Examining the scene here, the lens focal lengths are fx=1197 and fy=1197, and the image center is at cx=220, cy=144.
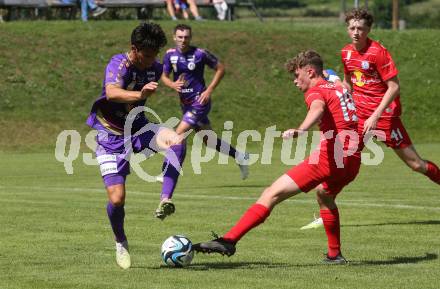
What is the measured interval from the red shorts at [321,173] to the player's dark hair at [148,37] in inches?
67.1

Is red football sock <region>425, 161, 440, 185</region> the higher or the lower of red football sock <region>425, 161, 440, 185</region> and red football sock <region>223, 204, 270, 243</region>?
the lower

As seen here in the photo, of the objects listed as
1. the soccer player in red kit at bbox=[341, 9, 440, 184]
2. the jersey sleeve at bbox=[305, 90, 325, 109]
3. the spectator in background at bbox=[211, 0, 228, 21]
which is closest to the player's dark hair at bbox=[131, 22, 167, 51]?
the jersey sleeve at bbox=[305, 90, 325, 109]

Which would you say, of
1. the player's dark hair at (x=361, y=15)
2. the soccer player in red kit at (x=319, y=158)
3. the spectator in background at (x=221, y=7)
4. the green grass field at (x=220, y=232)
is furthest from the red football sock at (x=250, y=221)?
the spectator in background at (x=221, y=7)

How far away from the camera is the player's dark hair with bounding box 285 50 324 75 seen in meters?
11.1

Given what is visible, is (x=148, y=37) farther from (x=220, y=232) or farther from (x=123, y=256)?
(x=220, y=232)

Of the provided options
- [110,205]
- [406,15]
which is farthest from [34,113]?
[406,15]

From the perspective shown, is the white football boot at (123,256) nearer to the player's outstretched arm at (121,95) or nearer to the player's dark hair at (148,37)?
the player's outstretched arm at (121,95)

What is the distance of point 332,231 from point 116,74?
2.56 metres

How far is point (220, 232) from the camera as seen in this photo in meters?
13.9

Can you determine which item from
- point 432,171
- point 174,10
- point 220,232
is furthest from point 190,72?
point 174,10

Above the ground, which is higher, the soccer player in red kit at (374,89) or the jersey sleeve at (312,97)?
the jersey sleeve at (312,97)

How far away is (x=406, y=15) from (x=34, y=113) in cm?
3946

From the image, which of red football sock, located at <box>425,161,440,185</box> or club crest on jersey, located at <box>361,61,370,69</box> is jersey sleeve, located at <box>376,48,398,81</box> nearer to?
club crest on jersey, located at <box>361,61,370,69</box>

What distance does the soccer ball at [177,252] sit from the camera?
36.2 ft
